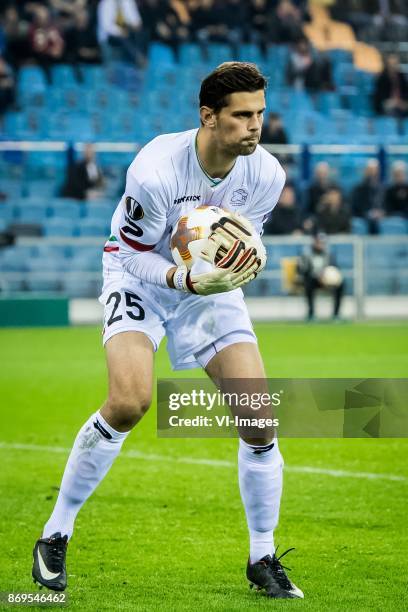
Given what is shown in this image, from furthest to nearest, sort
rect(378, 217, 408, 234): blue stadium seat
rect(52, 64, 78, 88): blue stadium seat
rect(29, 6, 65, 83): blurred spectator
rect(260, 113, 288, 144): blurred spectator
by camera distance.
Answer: rect(52, 64, 78, 88): blue stadium seat → rect(29, 6, 65, 83): blurred spectator → rect(378, 217, 408, 234): blue stadium seat → rect(260, 113, 288, 144): blurred spectator

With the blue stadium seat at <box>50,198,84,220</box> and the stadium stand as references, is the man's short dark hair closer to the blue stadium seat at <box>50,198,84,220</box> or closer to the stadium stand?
the stadium stand

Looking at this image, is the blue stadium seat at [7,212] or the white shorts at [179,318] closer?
the white shorts at [179,318]

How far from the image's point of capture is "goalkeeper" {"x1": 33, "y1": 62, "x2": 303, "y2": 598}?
5.15 meters

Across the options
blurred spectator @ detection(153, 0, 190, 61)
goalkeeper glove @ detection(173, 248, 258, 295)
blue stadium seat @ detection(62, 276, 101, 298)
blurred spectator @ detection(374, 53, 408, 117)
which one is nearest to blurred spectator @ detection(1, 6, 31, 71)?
blurred spectator @ detection(153, 0, 190, 61)

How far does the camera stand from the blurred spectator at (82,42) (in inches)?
942

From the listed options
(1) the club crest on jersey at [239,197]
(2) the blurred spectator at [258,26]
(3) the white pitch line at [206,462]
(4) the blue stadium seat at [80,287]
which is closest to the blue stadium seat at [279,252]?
(4) the blue stadium seat at [80,287]

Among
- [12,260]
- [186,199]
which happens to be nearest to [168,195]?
[186,199]

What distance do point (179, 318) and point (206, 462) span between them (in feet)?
11.4

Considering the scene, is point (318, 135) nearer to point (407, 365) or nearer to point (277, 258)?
point (277, 258)

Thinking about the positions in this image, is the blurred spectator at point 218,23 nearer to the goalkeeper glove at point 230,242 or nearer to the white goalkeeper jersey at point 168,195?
the white goalkeeper jersey at point 168,195

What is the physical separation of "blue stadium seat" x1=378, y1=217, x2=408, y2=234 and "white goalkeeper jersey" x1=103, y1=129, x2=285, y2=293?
1783cm

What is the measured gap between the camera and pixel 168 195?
210 inches

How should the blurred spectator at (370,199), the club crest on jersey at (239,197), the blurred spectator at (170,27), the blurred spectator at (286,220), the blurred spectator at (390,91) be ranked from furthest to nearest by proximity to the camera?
the blurred spectator at (390,91), the blurred spectator at (170,27), the blurred spectator at (370,199), the blurred spectator at (286,220), the club crest on jersey at (239,197)

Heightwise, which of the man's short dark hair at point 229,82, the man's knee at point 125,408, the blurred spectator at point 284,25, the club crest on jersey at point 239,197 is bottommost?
the blurred spectator at point 284,25
